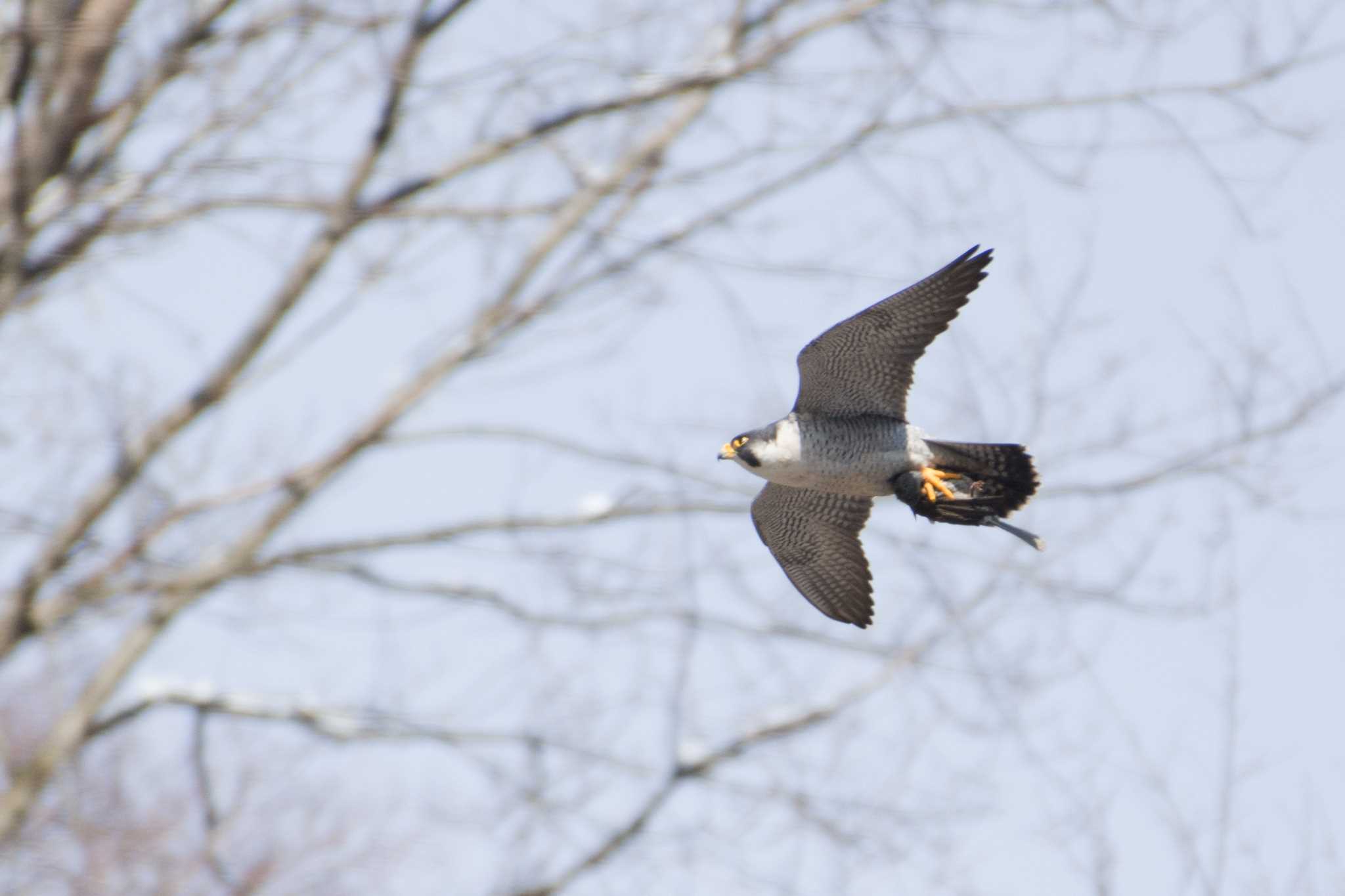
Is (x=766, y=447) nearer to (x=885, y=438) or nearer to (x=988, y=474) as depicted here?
(x=885, y=438)

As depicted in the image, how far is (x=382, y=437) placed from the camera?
912cm

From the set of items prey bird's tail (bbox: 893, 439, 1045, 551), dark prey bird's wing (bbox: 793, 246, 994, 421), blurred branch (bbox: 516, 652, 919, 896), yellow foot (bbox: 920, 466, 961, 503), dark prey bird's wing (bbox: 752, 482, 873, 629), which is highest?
dark prey bird's wing (bbox: 793, 246, 994, 421)

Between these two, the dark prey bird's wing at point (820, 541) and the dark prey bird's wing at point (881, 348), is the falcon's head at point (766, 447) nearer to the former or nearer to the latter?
the dark prey bird's wing at point (881, 348)

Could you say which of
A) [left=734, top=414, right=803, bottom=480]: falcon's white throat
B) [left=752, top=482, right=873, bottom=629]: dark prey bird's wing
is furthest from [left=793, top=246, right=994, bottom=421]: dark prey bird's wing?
[left=752, top=482, right=873, bottom=629]: dark prey bird's wing

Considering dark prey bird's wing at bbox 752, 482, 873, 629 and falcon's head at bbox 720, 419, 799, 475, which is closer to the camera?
falcon's head at bbox 720, 419, 799, 475

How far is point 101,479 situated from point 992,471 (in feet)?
16.4

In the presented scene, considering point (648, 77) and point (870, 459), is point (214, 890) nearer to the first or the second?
point (648, 77)

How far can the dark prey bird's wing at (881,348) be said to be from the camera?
4.57 meters

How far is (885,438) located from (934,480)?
8.0 inches

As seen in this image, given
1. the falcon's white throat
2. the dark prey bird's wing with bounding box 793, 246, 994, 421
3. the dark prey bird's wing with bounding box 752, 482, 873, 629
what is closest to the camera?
the dark prey bird's wing with bounding box 793, 246, 994, 421

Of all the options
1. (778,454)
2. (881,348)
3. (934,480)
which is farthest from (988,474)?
(778,454)

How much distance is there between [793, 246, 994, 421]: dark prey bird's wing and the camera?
4574 millimetres

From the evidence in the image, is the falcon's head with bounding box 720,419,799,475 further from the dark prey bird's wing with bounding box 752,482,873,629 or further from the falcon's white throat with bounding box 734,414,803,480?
the dark prey bird's wing with bounding box 752,482,873,629

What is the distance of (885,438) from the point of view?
478 centimetres
